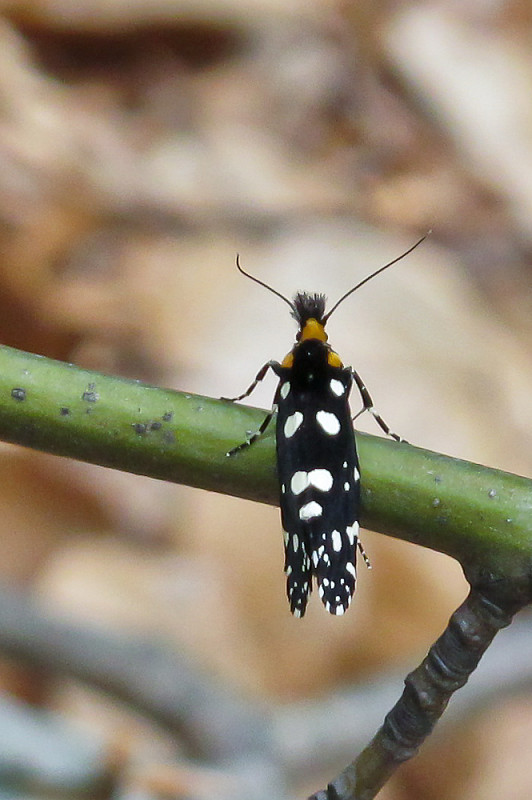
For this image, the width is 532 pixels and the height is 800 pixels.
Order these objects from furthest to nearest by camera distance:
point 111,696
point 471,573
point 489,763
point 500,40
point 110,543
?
point 500,40 → point 110,543 → point 489,763 → point 111,696 → point 471,573

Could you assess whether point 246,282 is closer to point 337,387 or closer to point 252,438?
point 337,387

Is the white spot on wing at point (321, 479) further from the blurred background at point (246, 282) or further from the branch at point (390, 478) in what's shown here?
the blurred background at point (246, 282)

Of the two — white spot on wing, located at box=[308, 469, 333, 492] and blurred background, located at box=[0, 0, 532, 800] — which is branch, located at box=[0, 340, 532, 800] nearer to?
white spot on wing, located at box=[308, 469, 333, 492]

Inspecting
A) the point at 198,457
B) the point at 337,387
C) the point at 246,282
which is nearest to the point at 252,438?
the point at 198,457

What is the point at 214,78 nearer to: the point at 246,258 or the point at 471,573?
the point at 246,258

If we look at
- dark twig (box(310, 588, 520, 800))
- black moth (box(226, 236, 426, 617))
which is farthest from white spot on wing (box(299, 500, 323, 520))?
dark twig (box(310, 588, 520, 800))

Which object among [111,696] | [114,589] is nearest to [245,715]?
[111,696]
